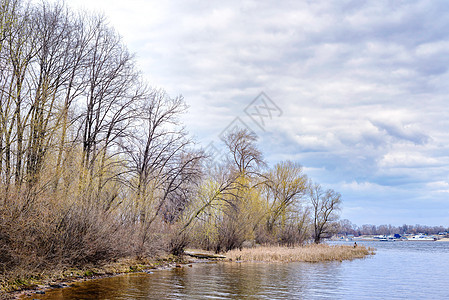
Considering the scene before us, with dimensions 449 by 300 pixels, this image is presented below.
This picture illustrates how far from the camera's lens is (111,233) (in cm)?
2197

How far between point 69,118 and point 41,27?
207 inches

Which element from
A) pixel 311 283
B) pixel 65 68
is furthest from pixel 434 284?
pixel 65 68

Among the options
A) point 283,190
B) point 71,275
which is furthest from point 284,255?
point 71,275

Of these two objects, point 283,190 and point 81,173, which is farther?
point 283,190

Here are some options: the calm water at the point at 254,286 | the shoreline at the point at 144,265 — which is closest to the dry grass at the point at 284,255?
the shoreline at the point at 144,265

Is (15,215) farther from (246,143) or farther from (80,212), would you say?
(246,143)

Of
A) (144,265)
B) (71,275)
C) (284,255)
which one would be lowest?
(284,255)

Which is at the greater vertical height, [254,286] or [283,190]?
[283,190]

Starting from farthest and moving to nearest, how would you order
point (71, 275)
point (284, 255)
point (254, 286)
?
point (284, 255), point (254, 286), point (71, 275)

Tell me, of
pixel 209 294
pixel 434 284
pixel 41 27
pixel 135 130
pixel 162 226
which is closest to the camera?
pixel 209 294

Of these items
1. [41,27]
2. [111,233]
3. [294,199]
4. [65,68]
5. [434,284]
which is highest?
[41,27]

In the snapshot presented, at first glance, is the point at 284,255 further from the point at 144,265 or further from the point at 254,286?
the point at 254,286

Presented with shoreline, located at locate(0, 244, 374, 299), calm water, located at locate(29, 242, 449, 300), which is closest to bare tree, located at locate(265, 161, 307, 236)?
shoreline, located at locate(0, 244, 374, 299)

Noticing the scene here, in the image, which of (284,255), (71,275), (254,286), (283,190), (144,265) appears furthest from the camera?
(283,190)
